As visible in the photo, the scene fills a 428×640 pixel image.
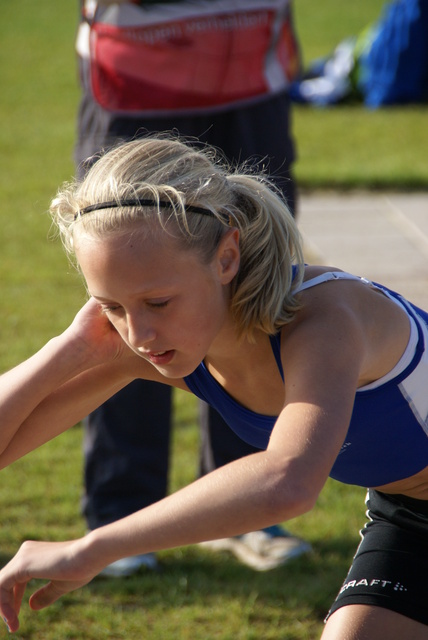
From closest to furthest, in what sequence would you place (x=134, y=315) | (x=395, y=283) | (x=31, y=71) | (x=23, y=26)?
(x=134, y=315)
(x=395, y=283)
(x=31, y=71)
(x=23, y=26)

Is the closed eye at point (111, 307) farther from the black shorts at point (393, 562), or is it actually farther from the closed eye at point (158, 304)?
the black shorts at point (393, 562)

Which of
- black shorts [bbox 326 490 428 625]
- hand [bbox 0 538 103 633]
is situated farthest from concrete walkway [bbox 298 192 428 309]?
hand [bbox 0 538 103 633]

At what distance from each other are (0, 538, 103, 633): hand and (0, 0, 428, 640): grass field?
1.12 metres

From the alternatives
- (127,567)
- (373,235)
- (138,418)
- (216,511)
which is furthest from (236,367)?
(373,235)

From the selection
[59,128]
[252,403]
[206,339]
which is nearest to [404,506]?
[252,403]

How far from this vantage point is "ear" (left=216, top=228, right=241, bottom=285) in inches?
77.3

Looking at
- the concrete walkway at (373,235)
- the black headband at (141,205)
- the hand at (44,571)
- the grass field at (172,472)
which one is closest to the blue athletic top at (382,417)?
the black headband at (141,205)

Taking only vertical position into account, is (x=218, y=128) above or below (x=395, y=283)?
above

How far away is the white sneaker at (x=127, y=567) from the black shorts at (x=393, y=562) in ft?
3.63

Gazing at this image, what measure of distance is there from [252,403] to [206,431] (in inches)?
51.4

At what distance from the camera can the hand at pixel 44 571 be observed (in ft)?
5.50

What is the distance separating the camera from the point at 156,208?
186 centimetres

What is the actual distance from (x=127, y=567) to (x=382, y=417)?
1446 mm

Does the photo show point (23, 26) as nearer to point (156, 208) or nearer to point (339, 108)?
point (339, 108)
